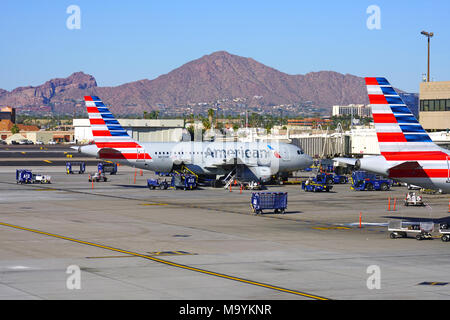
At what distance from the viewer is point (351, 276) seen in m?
28.1

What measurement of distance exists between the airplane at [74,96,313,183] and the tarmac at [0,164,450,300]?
46.1ft

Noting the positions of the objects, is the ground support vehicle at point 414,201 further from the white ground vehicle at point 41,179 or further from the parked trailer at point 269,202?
the white ground vehicle at point 41,179

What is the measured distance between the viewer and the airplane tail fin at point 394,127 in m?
40.8

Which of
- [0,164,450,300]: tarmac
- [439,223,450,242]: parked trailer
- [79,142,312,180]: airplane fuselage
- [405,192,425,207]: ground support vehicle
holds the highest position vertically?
[79,142,312,180]: airplane fuselage

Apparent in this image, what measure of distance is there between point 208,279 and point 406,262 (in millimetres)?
10143

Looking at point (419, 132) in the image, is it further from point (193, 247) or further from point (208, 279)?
point (208, 279)

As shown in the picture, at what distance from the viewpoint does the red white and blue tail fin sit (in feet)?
251

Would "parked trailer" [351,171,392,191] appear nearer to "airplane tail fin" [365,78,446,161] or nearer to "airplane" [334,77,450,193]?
"airplane" [334,77,450,193]

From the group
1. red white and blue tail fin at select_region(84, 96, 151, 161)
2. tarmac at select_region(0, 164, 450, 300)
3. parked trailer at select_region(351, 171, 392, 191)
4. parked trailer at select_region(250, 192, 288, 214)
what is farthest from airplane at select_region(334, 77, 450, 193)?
red white and blue tail fin at select_region(84, 96, 151, 161)

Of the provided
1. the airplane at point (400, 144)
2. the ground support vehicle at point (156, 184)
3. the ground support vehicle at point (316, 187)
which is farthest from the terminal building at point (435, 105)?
the airplane at point (400, 144)

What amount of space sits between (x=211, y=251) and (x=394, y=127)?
1413cm

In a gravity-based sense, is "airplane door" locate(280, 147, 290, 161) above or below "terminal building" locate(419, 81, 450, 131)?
below

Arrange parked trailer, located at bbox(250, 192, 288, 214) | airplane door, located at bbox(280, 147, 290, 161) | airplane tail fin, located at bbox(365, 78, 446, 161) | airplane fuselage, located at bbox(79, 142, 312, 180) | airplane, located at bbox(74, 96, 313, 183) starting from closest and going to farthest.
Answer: airplane tail fin, located at bbox(365, 78, 446, 161) < parked trailer, located at bbox(250, 192, 288, 214) < airplane, located at bbox(74, 96, 313, 183) < airplane fuselage, located at bbox(79, 142, 312, 180) < airplane door, located at bbox(280, 147, 290, 161)
